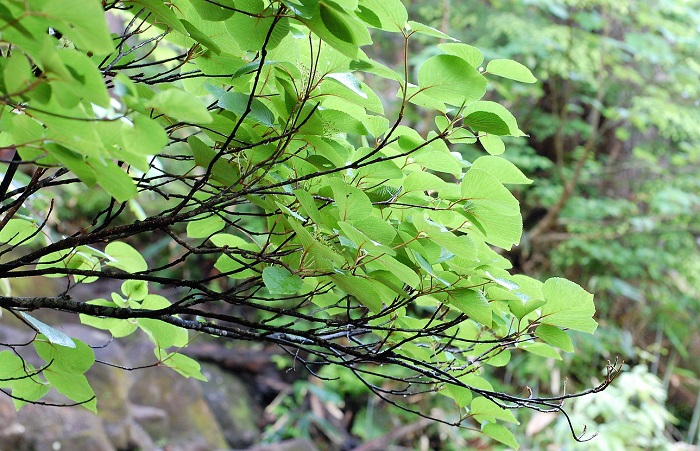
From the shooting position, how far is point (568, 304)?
0.60 m

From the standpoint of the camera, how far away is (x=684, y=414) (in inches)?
193

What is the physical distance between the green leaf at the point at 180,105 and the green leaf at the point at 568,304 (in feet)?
1.23

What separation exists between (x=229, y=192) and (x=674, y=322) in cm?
525

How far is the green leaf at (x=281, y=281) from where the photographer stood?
0.55 metres

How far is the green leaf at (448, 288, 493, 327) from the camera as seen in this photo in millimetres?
590

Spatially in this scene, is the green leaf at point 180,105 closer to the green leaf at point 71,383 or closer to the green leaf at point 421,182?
the green leaf at point 421,182

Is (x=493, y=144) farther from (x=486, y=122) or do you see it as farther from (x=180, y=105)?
(x=180, y=105)

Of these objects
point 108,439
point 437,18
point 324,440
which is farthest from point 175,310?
point 437,18

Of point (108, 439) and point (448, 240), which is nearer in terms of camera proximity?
point (448, 240)

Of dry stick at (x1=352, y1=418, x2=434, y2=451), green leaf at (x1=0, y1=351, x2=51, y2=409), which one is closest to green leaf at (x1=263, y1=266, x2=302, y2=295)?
green leaf at (x1=0, y1=351, x2=51, y2=409)

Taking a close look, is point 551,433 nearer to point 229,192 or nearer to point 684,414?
point 684,414

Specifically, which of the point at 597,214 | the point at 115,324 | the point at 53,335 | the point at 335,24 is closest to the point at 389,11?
the point at 335,24

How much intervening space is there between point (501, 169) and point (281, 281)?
240mm

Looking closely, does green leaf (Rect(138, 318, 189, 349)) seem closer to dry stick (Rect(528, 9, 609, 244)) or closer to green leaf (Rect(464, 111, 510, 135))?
green leaf (Rect(464, 111, 510, 135))
